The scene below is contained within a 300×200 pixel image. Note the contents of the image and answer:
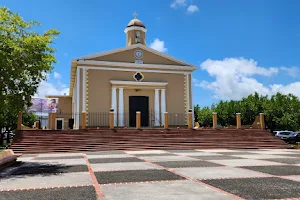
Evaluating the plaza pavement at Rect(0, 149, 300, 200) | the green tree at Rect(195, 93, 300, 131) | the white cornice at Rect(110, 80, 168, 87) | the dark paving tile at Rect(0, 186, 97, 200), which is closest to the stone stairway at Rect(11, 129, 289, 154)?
the white cornice at Rect(110, 80, 168, 87)

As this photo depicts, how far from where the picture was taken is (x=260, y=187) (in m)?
5.84

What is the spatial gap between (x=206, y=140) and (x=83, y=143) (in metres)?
7.31

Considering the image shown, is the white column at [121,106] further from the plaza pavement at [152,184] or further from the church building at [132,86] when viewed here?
the plaza pavement at [152,184]

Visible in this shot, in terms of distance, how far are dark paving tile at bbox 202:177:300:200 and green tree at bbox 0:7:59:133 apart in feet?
19.4

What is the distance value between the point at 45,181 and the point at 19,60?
3.85 meters

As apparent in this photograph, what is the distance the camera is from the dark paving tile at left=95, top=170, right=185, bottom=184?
6.73 meters

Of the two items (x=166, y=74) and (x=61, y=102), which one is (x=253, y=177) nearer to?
(x=166, y=74)

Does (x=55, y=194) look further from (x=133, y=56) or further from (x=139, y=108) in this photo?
(x=133, y=56)

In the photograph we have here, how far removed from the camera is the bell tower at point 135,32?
27.3 meters

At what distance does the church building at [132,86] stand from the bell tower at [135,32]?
11.9 feet

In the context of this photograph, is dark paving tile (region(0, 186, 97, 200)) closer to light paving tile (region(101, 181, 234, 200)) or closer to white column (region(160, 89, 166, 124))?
light paving tile (region(101, 181, 234, 200))

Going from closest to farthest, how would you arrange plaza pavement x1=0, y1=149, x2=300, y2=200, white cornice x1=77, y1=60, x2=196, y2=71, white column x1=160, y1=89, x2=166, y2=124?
1. plaza pavement x1=0, y1=149, x2=300, y2=200
2. white cornice x1=77, y1=60, x2=196, y2=71
3. white column x1=160, y1=89, x2=166, y2=124

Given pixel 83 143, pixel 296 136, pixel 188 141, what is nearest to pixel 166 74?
pixel 188 141

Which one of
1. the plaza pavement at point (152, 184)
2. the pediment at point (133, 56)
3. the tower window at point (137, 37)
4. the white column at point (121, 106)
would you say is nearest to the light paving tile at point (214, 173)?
the plaza pavement at point (152, 184)
